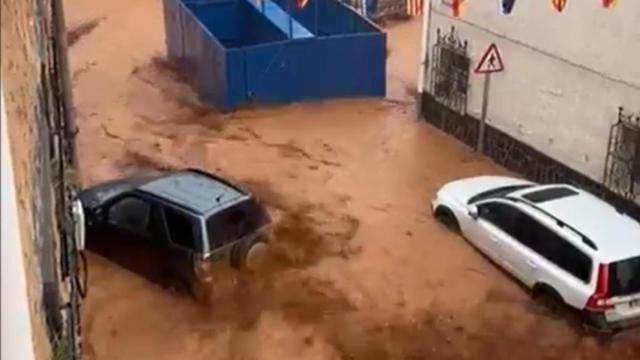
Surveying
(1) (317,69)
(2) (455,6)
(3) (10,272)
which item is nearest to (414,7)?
(1) (317,69)

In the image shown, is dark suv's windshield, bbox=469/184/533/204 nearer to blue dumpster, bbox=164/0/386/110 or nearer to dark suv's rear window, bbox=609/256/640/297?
dark suv's rear window, bbox=609/256/640/297

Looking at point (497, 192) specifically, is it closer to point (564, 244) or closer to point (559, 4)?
point (564, 244)

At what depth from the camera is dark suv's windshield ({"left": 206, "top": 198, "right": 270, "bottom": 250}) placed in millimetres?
12719

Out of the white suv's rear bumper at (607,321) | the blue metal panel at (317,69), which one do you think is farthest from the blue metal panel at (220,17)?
the white suv's rear bumper at (607,321)

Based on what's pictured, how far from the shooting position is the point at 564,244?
12.4 m

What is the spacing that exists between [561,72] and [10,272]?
49.8 ft

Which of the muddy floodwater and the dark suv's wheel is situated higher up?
the dark suv's wheel

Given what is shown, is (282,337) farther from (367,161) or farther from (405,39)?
(405,39)

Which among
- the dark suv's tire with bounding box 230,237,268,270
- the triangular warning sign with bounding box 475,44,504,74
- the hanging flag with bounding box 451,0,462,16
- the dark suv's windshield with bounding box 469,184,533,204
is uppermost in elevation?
the hanging flag with bounding box 451,0,462,16

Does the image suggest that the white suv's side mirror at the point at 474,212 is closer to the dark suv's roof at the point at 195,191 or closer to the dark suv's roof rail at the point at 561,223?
the dark suv's roof rail at the point at 561,223

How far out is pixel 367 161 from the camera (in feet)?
59.5

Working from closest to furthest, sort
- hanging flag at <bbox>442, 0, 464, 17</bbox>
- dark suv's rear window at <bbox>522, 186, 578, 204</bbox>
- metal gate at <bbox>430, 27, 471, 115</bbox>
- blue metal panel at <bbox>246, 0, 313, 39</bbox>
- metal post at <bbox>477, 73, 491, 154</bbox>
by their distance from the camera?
dark suv's rear window at <bbox>522, 186, 578, 204</bbox> → metal post at <bbox>477, 73, 491, 154</bbox> → hanging flag at <bbox>442, 0, 464, 17</bbox> → metal gate at <bbox>430, 27, 471, 115</bbox> → blue metal panel at <bbox>246, 0, 313, 39</bbox>

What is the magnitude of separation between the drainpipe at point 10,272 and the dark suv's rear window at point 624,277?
1067 centimetres

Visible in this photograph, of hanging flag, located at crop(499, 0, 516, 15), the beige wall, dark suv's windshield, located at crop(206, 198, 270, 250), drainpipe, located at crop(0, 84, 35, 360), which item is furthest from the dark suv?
drainpipe, located at crop(0, 84, 35, 360)
